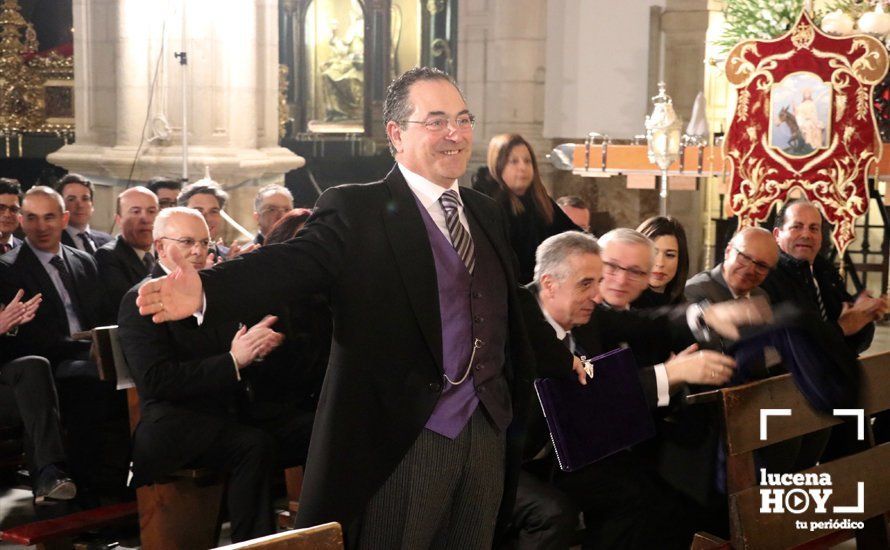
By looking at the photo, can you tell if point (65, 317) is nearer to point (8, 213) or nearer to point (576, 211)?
point (8, 213)

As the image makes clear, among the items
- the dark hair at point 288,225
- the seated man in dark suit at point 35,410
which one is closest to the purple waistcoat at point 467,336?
the dark hair at point 288,225

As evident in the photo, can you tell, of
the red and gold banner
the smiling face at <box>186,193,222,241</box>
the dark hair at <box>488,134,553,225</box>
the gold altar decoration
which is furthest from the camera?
the gold altar decoration

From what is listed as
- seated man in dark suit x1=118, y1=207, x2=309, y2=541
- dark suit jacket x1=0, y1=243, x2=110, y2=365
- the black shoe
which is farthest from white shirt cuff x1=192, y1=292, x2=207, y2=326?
dark suit jacket x1=0, y1=243, x2=110, y2=365

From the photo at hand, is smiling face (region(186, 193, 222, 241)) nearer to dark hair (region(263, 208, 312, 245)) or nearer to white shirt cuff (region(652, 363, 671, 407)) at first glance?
dark hair (region(263, 208, 312, 245))

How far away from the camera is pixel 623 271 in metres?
4.36

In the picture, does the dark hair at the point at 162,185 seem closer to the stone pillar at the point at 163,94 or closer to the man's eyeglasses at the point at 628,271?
the stone pillar at the point at 163,94

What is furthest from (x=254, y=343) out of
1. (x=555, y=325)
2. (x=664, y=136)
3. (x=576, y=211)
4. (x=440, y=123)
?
(x=664, y=136)

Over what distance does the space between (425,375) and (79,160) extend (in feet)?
20.0

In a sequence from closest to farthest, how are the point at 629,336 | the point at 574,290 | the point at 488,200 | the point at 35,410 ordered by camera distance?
the point at 488,200 < the point at 574,290 < the point at 629,336 < the point at 35,410

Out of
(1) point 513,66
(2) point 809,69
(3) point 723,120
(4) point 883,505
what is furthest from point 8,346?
(3) point 723,120

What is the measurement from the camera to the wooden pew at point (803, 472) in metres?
3.44

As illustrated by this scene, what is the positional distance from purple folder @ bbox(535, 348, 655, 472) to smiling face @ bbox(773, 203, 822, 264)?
2390 millimetres

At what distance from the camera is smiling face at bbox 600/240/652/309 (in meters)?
4.35

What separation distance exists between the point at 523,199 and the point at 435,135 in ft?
10.1
